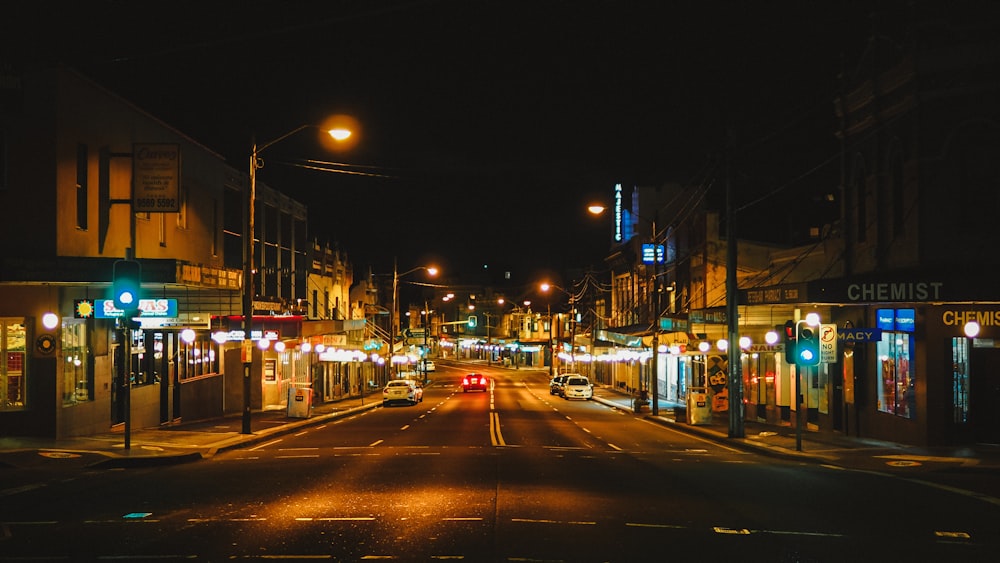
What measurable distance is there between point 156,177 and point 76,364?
5515 mm

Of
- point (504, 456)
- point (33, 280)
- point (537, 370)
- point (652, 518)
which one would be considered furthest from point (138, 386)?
point (537, 370)

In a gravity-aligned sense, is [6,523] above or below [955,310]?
below

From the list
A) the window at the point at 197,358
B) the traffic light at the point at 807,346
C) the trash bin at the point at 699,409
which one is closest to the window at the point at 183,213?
the window at the point at 197,358

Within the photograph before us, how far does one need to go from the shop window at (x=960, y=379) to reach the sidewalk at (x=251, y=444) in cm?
96

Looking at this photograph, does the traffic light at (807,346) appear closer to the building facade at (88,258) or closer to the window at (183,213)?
the building facade at (88,258)

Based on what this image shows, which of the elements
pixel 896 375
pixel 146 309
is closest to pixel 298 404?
pixel 146 309

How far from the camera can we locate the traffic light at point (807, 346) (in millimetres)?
23656

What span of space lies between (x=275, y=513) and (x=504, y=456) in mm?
9402

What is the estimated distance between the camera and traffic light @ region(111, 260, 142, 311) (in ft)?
68.5

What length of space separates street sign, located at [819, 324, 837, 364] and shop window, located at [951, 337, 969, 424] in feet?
9.46

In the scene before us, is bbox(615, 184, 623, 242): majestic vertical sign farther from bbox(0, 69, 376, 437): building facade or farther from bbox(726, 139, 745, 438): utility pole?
bbox(726, 139, 745, 438): utility pole

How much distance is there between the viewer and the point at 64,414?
24.2 metres

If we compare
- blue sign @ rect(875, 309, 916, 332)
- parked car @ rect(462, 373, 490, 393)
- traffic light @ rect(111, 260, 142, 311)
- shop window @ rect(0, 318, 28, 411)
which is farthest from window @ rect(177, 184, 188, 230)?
parked car @ rect(462, 373, 490, 393)

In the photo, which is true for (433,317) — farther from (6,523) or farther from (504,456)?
(6,523)
